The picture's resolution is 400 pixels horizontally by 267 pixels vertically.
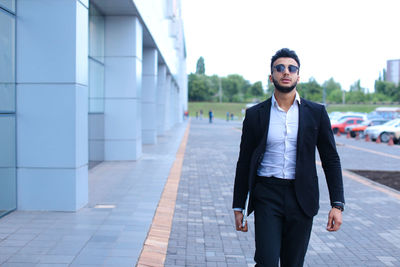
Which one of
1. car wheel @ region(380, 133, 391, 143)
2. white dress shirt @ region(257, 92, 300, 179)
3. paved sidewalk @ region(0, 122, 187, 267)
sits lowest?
paved sidewalk @ region(0, 122, 187, 267)

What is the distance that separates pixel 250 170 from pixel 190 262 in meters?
1.93

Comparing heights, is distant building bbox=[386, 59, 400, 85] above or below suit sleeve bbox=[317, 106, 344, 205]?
above

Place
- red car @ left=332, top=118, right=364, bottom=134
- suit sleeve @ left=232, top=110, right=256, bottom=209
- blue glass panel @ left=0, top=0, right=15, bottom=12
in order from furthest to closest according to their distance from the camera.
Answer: red car @ left=332, top=118, right=364, bottom=134, blue glass panel @ left=0, top=0, right=15, bottom=12, suit sleeve @ left=232, top=110, right=256, bottom=209

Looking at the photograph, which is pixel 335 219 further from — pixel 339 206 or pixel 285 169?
pixel 285 169

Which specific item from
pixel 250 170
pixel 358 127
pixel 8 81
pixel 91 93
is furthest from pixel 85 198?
pixel 358 127

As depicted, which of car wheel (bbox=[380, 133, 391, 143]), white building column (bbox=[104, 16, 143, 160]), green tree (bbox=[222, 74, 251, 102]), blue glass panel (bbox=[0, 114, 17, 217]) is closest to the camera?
blue glass panel (bbox=[0, 114, 17, 217])

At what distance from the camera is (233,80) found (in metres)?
136

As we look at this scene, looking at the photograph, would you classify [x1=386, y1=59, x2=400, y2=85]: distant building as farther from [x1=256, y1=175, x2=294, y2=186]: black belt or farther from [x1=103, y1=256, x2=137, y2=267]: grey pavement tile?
[x1=256, y1=175, x2=294, y2=186]: black belt

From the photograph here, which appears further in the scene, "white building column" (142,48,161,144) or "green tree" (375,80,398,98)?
"green tree" (375,80,398,98)

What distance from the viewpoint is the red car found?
30264mm

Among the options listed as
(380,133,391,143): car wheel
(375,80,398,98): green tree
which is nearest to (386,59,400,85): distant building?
(375,80,398,98): green tree

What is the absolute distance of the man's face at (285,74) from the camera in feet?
9.53

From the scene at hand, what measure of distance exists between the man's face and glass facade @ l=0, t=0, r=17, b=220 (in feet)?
13.9

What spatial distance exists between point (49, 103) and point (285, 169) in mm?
4232
